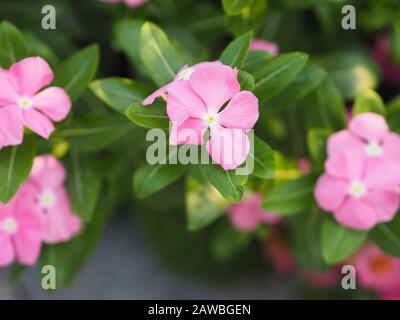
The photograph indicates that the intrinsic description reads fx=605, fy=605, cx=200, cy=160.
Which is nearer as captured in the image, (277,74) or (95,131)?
(277,74)

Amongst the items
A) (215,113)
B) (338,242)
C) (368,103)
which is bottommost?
(338,242)

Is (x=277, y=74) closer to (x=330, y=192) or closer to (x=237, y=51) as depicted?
(x=237, y=51)

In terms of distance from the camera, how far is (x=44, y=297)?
1751mm

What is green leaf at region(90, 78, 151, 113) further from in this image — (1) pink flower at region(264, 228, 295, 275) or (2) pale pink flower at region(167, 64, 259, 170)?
(1) pink flower at region(264, 228, 295, 275)

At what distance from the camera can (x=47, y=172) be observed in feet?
3.47

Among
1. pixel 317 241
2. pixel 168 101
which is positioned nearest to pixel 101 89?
pixel 168 101

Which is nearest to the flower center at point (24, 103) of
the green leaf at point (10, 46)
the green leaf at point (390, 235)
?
the green leaf at point (10, 46)

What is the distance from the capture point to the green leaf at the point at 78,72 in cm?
100

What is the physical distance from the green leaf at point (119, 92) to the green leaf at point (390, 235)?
451mm

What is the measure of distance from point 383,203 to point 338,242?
10cm

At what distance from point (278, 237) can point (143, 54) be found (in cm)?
83

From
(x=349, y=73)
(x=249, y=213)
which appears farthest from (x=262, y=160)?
(x=349, y=73)

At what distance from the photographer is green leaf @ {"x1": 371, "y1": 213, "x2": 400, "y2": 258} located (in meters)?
1.00
